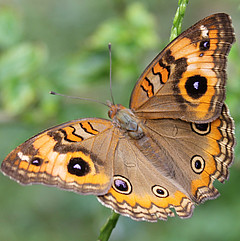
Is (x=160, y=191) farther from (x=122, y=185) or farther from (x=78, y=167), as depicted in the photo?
(x=78, y=167)

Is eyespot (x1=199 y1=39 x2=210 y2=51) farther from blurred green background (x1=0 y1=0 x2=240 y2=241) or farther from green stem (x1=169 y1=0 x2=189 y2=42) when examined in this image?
blurred green background (x1=0 y1=0 x2=240 y2=241)

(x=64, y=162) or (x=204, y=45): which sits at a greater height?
(x=204, y=45)

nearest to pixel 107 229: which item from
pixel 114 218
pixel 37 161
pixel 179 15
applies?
pixel 114 218

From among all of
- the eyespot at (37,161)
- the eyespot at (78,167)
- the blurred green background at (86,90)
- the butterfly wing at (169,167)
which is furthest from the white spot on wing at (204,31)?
the eyespot at (37,161)

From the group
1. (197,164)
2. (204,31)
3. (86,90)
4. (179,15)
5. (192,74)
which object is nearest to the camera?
(179,15)

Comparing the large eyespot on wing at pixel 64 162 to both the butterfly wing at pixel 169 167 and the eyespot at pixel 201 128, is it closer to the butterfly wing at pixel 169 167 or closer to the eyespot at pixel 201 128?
the butterfly wing at pixel 169 167

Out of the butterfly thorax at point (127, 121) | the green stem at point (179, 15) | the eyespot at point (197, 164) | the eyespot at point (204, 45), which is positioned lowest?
the eyespot at point (197, 164)

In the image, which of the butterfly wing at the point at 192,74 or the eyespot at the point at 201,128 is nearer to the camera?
the butterfly wing at the point at 192,74
